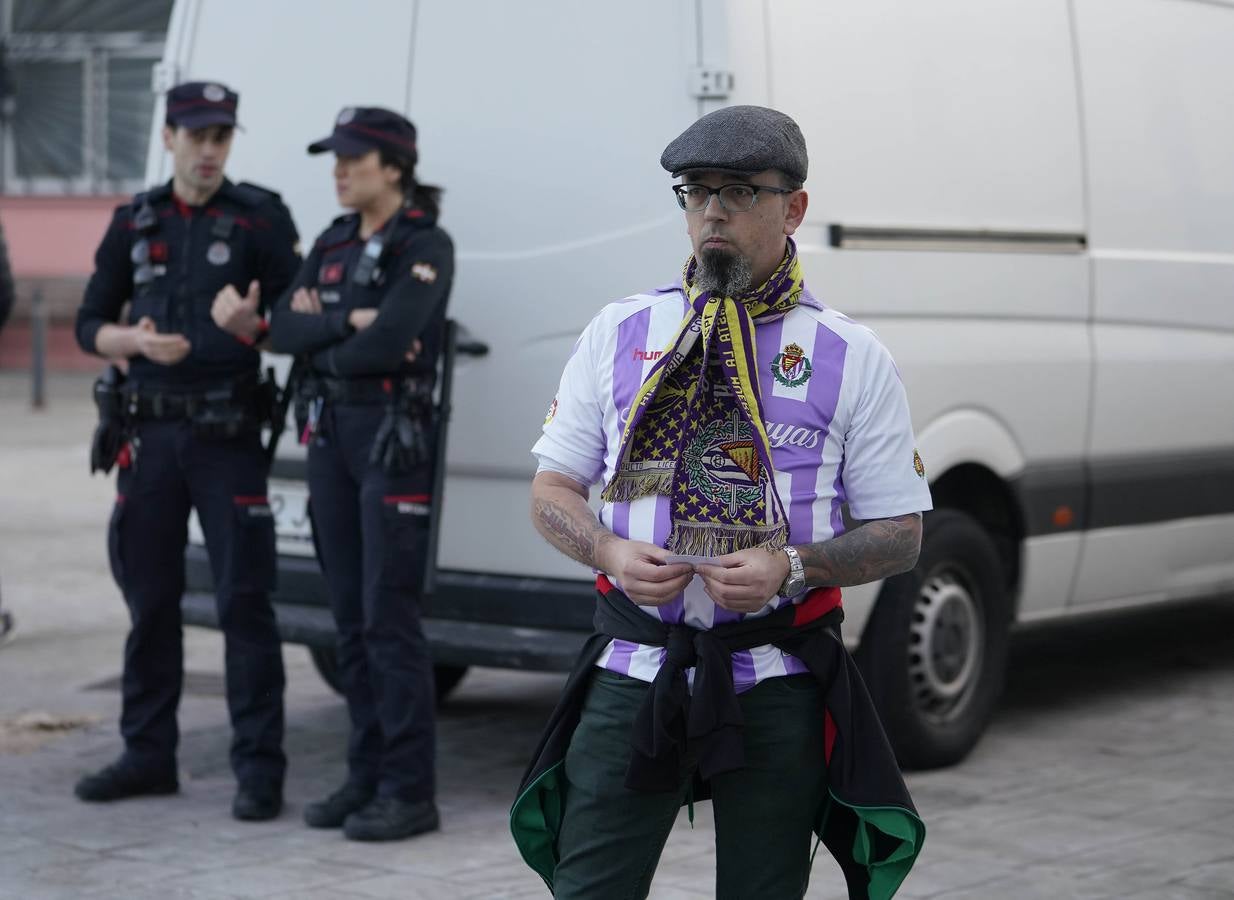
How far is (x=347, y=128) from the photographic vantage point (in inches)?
218

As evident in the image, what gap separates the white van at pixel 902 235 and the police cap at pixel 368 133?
0.38 m

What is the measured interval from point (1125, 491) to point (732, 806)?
4.03m

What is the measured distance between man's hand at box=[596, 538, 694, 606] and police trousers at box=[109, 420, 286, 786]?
119 inches

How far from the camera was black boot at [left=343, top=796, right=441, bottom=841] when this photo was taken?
5422mm

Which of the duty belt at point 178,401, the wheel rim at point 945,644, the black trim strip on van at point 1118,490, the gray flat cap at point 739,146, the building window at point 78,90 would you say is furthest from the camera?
the building window at point 78,90

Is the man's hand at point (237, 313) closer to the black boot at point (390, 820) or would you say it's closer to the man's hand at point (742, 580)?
the black boot at point (390, 820)

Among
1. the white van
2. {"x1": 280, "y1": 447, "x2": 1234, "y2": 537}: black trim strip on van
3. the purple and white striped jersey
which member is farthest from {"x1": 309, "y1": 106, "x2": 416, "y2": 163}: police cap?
the purple and white striped jersey

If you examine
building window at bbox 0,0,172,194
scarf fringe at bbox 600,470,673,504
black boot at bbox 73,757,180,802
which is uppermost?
building window at bbox 0,0,172,194

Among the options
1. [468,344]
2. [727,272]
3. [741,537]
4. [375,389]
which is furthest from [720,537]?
[468,344]

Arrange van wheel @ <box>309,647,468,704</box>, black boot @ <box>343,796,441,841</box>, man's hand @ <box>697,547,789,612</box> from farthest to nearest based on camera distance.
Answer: van wheel @ <box>309,647,468,704</box>
black boot @ <box>343,796,441,841</box>
man's hand @ <box>697,547,789,612</box>

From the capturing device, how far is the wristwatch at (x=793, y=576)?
296 cm

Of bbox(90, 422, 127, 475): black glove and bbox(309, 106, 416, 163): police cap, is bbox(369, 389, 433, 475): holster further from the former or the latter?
bbox(90, 422, 127, 475): black glove

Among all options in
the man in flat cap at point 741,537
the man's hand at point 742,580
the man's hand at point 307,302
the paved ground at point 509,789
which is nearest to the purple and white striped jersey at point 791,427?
the man in flat cap at point 741,537

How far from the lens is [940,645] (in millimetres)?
6266
